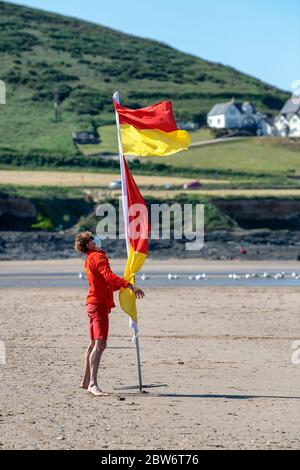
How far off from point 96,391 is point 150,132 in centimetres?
302

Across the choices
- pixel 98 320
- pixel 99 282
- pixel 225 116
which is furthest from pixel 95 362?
pixel 225 116

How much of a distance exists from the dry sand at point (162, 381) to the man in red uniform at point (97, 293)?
0.41 meters

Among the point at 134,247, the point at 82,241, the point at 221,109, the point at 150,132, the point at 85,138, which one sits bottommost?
the point at 85,138

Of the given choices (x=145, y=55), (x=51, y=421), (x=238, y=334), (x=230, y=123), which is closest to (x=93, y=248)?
(x=51, y=421)

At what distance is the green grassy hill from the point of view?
95188 mm

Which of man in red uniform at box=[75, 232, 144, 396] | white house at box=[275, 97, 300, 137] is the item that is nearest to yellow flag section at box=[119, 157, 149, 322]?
man in red uniform at box=[75, 232, 144, 396]

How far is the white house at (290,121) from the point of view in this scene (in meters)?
104

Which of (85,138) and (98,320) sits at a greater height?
(98,320)

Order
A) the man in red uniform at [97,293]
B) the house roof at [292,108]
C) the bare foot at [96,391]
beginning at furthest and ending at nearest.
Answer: the house roof at [292,108]
the man in red uniform at [97,293]
the bare foot at [96,391]

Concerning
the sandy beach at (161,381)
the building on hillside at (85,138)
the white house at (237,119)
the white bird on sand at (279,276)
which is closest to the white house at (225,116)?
the white house at (237,119)

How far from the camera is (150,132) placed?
13.8 meters

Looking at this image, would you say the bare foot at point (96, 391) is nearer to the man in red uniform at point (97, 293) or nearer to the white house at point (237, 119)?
the man in red uniform at point (97, 293)

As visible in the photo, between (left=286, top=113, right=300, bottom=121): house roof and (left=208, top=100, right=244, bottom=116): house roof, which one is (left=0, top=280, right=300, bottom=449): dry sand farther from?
(left=208, top=100, right=244, bottom=116): house roof

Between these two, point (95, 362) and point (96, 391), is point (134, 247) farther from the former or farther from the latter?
point (96, 391)
